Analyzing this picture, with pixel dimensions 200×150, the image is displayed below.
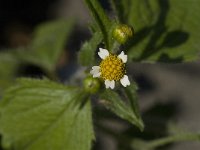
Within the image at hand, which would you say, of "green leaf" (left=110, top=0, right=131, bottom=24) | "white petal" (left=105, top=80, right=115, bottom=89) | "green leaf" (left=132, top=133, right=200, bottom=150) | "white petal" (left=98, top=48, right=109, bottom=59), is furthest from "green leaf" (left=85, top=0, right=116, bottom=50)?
"green leaf" (left=132, top=133, right=200, bottom=150)

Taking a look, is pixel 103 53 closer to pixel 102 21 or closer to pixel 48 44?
pixel 102 21

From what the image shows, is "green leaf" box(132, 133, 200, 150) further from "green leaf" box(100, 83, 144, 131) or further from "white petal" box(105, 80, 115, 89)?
"white petal" box(105, 80, 115, 89)

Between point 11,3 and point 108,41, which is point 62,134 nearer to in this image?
point 108,41

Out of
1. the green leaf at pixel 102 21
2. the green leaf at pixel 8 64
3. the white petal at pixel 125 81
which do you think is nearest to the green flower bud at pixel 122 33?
the green leaf at pixel 102 21

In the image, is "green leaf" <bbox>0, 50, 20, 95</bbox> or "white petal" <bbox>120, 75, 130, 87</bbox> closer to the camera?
"white petal" <bbox>120, 75, 130, 87</bbox>

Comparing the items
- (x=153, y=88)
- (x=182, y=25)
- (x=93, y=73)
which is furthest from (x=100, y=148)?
(x=93, y=73)

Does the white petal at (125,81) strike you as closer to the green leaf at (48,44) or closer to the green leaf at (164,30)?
the green leaf at (164,30)
